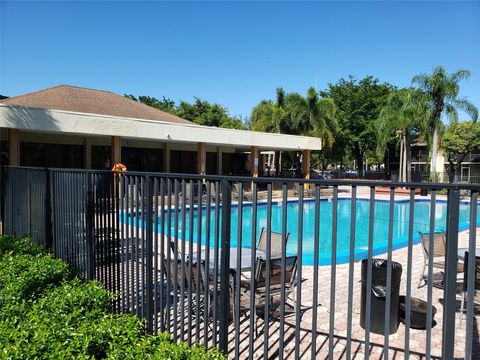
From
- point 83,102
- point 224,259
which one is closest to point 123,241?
point 224,259

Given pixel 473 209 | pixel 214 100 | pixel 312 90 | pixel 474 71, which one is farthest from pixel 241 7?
pixel 214 100

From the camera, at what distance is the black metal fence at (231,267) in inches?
97.5

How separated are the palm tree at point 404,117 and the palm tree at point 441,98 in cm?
62

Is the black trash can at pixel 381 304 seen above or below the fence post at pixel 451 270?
below

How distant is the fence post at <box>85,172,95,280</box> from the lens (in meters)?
5.09

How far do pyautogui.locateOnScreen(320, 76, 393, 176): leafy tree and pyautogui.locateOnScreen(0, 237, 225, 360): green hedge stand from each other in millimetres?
44223

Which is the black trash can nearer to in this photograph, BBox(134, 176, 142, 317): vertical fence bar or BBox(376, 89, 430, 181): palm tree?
BBox(134, 176, 142, 317): vertical fence bar

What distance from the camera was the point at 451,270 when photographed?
2.03 m

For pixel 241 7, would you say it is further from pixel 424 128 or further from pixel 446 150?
pixel 446 150

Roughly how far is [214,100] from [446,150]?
30.6 m

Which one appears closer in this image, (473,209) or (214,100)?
(473,209)

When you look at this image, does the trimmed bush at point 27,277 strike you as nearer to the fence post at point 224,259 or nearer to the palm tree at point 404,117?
the fence post at point 224,259

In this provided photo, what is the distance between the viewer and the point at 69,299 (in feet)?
12.5

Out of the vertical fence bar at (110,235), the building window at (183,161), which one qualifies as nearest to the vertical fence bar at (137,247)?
the vertical fence bar at (110,235)
